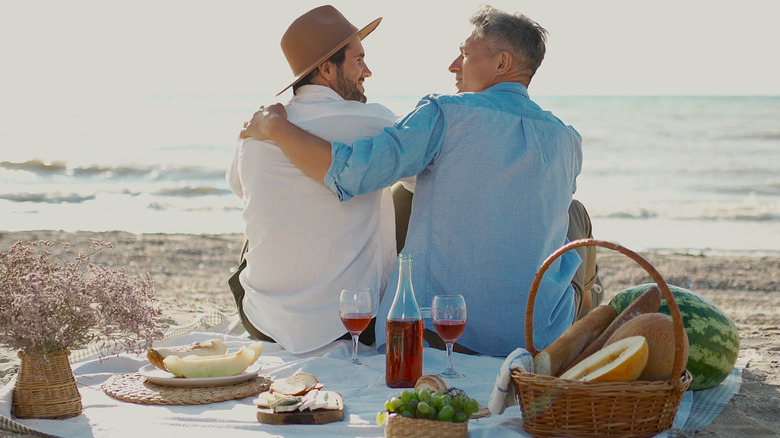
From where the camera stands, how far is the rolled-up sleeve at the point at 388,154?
3508mm

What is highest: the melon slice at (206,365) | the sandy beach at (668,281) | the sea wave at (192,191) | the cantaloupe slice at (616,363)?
the sea wave at (192,191)

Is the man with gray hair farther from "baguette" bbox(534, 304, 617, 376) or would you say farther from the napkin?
the napkin

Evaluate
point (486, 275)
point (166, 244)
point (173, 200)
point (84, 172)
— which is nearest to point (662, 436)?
point (486, 275)

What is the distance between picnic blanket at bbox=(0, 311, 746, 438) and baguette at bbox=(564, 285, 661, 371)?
336 millimetres

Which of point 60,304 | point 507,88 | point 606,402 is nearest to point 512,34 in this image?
point 507,88

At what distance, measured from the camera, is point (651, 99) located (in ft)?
138

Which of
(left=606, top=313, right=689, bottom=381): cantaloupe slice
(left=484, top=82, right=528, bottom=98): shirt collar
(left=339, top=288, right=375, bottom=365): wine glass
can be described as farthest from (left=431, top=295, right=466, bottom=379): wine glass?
(left=484, top=82, right=528, bottom=98): shirt collar

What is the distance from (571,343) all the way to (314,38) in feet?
6.13

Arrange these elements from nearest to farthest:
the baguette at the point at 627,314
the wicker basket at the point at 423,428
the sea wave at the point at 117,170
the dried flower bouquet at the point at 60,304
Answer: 1. the wicker basket at the point at 423,428
2. the dried flower bouquet at the point at 60,304
3. the baguette at the point at 627,314
4. the sea wave at the point at 117,170

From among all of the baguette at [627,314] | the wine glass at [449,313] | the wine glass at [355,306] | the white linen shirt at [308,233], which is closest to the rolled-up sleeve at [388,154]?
the white linen shirt at [308,233]

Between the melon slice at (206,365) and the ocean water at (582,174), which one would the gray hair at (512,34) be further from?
the ocean water at (582,174)

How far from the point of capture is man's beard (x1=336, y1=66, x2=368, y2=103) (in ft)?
13.2

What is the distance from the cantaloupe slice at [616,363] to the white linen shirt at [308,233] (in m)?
1.31

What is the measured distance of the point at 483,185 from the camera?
3.64m
